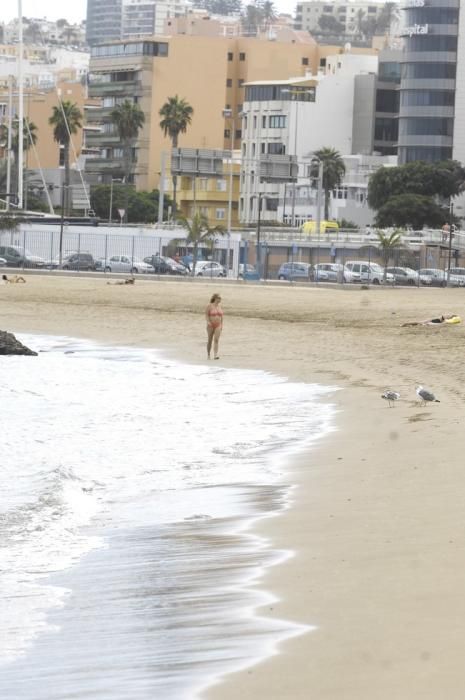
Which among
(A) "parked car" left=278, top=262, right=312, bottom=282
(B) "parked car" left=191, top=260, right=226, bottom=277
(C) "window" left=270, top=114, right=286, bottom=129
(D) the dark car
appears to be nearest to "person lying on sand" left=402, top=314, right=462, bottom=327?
(A) "parked car" left=278, top=262, right=312, bottom=282

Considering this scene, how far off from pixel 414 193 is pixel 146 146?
53.3 meters

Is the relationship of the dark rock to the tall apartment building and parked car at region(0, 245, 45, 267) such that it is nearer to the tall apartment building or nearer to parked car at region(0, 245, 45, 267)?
parked car at region(0, 245, 45, 267)

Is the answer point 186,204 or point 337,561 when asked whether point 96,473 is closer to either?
point 337,561

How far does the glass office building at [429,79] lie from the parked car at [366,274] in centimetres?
6095

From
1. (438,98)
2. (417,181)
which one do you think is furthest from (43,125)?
(417,181)

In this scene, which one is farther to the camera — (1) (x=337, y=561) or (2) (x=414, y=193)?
(2) (x=414, y=193)

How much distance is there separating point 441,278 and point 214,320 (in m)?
41.4

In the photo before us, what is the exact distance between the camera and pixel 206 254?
74.4 meters

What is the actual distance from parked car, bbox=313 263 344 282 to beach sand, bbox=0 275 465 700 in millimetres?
Answer: 33735

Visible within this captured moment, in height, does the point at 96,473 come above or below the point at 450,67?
below

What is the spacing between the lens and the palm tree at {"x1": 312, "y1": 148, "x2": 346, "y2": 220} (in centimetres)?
11988

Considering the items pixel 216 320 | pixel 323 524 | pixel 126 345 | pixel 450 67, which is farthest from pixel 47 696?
pixel 450 67

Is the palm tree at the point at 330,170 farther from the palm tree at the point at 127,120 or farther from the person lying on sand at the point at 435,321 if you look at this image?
the person lying on sand at the point at 435,321

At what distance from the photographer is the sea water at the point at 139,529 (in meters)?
7.31
